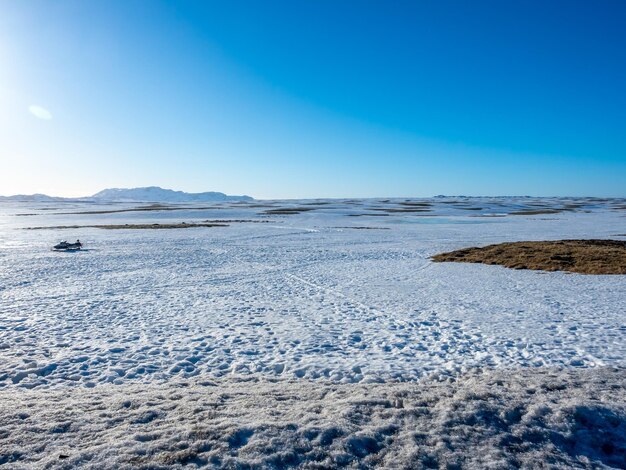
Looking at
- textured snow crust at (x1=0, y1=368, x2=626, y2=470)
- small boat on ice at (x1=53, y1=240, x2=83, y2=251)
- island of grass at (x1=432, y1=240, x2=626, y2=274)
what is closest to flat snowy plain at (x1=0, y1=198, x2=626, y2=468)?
textured snow crust at (x1=0, y1=368, x2=626, y2=470)

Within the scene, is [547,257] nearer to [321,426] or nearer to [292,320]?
[292,320]

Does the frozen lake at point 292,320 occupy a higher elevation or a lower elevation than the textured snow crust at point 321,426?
lower

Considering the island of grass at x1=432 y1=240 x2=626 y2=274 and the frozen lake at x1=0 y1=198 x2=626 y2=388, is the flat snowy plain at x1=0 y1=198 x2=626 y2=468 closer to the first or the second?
the frozen lake at x1=0 y1=198 x2=626 y2=388

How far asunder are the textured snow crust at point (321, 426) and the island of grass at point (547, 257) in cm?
1523

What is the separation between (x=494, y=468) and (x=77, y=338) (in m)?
10.1

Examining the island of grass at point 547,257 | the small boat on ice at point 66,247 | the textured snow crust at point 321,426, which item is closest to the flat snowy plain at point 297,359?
the textured snow crust at point 321,426

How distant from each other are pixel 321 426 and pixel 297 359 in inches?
137

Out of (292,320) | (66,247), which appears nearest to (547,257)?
(292,320)

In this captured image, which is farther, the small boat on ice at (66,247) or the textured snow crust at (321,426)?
the small boat on ice at (66,247)

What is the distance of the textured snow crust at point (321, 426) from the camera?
5.34 metres

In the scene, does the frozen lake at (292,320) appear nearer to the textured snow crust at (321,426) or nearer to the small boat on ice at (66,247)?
the textured snow crust at (321,426)

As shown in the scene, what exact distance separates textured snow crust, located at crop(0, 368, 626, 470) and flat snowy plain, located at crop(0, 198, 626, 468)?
0.10 feet

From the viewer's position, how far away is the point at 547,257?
2338cm

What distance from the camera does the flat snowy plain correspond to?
5586 millimetres
